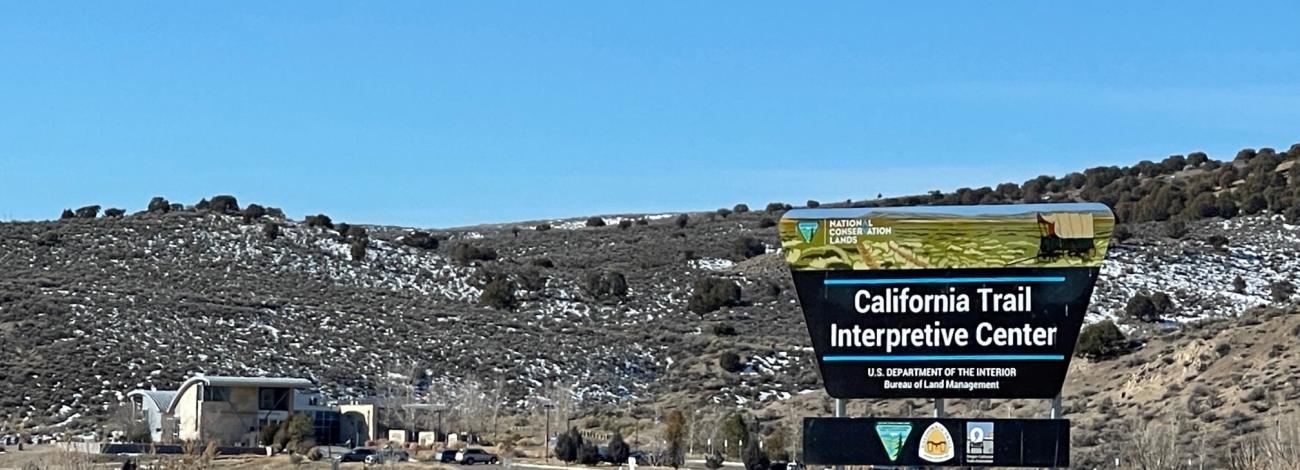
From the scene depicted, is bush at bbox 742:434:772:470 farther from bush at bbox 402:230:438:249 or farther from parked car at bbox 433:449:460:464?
bush at bbox 402:230:438:249

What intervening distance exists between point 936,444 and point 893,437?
1.79 ft

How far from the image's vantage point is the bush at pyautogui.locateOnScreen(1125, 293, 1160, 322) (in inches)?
3211

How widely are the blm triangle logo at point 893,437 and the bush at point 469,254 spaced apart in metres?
85.9

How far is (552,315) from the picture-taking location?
94.8 meters

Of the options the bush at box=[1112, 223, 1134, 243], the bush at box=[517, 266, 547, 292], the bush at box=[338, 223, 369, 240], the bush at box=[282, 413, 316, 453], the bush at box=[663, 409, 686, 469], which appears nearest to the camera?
the bush at box=[663, 409, 686, 469]

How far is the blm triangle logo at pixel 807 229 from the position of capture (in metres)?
23.5

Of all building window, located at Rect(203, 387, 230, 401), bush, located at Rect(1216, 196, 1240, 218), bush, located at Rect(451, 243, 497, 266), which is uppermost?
bush, located at Rect(1216, 196, 1240, 218)

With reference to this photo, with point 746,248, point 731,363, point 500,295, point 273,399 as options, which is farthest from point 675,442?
point 746,248

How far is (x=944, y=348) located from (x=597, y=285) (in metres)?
76.7

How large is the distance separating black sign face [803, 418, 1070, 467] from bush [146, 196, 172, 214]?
9861 cm

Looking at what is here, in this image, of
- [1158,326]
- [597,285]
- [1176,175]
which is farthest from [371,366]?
[1176,175]

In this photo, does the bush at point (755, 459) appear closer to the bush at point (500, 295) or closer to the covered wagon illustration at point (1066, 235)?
the covered wagon illustration at point (1066, 235)

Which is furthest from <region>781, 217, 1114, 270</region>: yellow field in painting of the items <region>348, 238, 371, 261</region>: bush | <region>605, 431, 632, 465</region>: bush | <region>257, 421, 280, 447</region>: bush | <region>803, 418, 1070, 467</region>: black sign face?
<region>348, 238, 371, 261</region>: bush

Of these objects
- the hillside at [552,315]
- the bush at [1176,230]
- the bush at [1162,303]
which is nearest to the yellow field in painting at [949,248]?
the hillside at [552,315]
